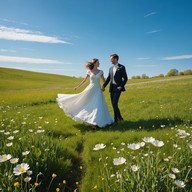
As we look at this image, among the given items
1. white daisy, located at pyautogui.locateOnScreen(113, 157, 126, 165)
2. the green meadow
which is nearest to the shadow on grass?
the green meadow

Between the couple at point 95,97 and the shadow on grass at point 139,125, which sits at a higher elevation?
the couple at point 95,97

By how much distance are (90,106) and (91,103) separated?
16 centimetres

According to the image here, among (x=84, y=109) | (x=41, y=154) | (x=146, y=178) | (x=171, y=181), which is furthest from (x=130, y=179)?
(x=84, y=109)

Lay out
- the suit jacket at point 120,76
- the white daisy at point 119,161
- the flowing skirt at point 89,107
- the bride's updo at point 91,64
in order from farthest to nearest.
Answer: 1. the bride's updo at point 91,64
2. the suit jacket at point 120,76
3. the flowing skirt at point 89,107
4. the white daisy at point 119,161

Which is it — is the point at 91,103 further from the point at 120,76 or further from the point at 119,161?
the point at 119,161

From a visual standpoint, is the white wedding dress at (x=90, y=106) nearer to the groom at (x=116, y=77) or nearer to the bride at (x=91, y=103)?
the bride at (x=91, y=103)

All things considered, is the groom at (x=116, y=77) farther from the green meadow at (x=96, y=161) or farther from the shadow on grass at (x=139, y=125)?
the green meadow at (x=96, y=161)

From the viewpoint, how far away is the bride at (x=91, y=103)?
872 cm

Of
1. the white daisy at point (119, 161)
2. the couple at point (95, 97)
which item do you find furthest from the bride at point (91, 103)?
the white daisy at point (119, 161)

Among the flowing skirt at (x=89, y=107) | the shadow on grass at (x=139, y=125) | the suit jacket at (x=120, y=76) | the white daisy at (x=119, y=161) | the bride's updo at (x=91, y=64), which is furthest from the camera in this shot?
the bride's updo at (x=91, y=64)

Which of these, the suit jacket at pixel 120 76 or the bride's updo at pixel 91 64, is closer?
the suit jacket at pixel 120 76

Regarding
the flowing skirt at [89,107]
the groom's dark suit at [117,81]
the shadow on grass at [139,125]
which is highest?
the groom's dark suit at [117,81]

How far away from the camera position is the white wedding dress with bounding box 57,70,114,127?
8609 mm

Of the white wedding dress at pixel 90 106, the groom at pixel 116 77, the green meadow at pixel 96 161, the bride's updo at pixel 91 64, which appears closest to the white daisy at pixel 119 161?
the green meadow at pixel 96 161
